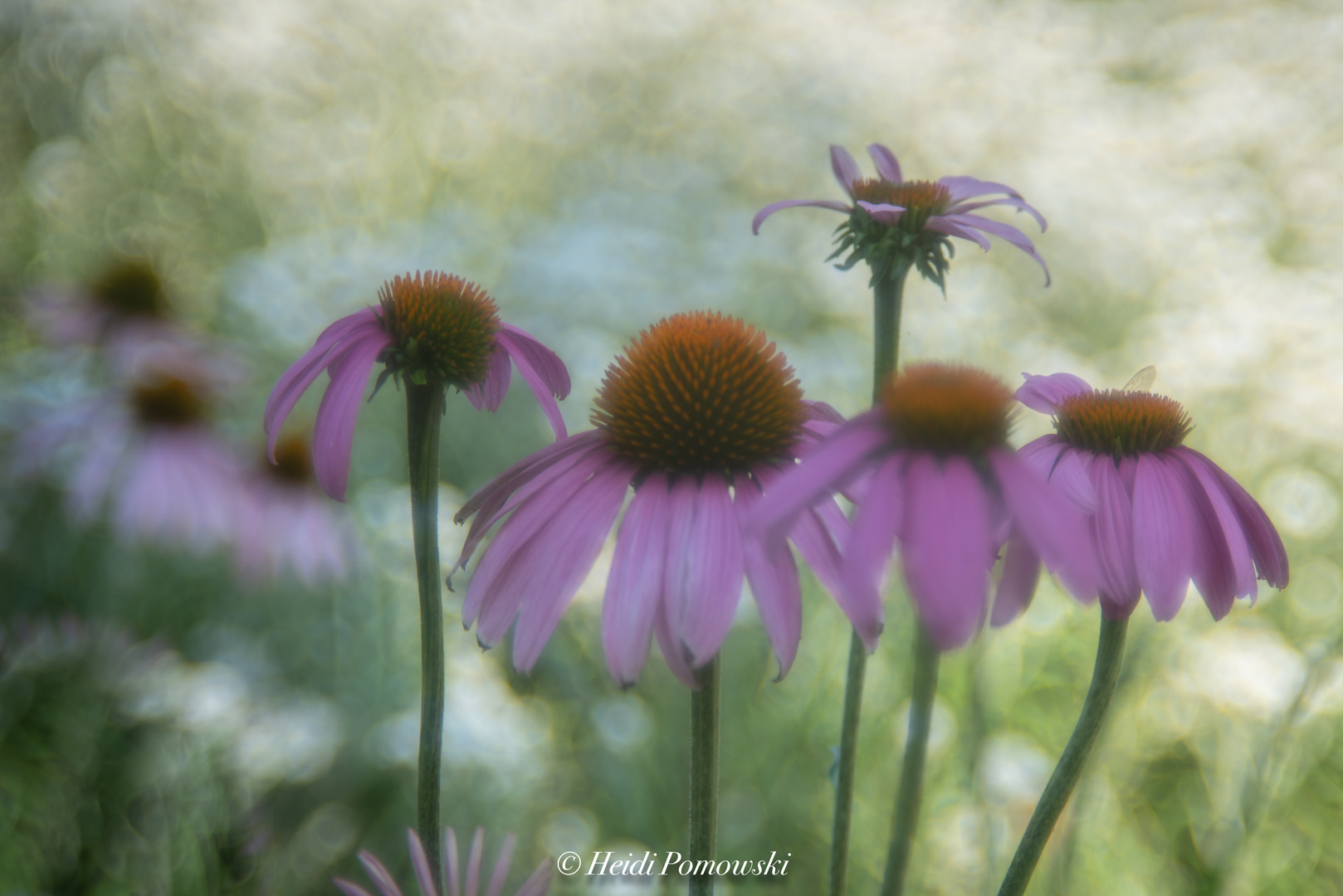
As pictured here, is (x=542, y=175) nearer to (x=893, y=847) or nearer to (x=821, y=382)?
(x=821, y=382)

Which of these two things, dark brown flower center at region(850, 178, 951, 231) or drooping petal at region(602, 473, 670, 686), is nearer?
drooping petal at region(602, 473, 670, 686)

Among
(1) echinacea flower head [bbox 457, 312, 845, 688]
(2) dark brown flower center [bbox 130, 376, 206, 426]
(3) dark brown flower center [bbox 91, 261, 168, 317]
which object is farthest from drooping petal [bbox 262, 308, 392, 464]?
(3) dark brown flower center [bbox 91, 261, 168, 317]

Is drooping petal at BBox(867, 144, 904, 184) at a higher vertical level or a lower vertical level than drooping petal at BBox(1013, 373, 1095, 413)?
higher

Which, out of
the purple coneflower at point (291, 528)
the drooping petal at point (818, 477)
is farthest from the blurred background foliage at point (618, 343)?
the drooping petal at point (818, 477)

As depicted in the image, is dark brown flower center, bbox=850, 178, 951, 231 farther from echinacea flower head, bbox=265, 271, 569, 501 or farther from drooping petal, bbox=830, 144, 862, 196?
echinacea flower head, bbox=265, 271, 569, 501

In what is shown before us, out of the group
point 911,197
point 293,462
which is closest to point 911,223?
point 911,197

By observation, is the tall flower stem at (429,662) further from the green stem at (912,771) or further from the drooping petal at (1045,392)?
the drooping petal at (1045,392)

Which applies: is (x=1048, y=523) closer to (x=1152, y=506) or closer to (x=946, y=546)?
(x=946, y=546)

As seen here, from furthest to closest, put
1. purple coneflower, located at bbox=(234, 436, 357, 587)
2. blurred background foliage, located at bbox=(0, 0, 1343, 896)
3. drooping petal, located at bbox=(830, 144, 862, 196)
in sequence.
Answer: purple coneflower, located at bbox=(234, 436, 357, 587) < blurred background foliage, located at bbox=(0, 0, 1343, 896) < drooping petal, located at bbox=(830, 144, 862, 196)
